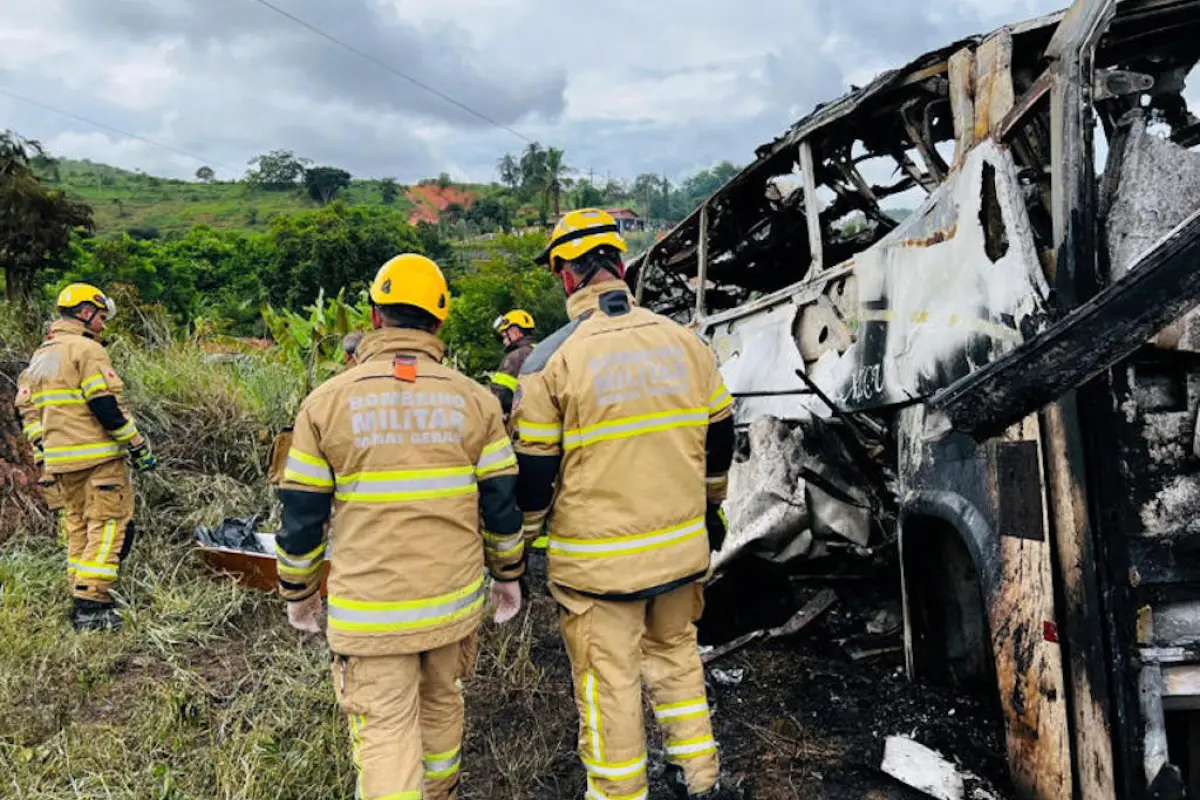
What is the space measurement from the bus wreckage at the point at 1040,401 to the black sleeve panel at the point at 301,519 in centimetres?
155

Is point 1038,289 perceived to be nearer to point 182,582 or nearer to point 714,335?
point 714,335

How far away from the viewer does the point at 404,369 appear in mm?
2176

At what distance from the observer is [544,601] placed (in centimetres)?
449

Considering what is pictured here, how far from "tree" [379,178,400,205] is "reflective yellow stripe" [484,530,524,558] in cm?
7531

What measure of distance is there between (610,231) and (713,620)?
2204 millimetres

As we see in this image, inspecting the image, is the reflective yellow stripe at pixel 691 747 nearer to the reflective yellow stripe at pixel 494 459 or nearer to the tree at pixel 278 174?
the reflective yellow stripe at pixel 494 459

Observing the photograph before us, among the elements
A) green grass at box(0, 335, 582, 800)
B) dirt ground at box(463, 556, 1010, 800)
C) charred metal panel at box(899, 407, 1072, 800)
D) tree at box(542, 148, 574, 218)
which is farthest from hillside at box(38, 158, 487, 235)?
charred metal panel at box(899, 407, 1072, 800)

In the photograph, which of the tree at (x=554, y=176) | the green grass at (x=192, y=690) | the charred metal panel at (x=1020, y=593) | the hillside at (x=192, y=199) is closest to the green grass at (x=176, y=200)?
the hillside at (x=192, y=199)

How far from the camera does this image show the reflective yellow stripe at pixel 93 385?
13.7 ft

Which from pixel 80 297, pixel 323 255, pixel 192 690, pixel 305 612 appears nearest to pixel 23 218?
pixel 80 297

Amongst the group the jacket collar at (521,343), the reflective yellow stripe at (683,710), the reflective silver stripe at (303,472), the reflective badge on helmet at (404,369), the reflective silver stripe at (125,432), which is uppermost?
the jacket collar at (521,343)

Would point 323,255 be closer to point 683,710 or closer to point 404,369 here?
point 404,369

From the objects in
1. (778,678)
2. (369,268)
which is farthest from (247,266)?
(778,678)

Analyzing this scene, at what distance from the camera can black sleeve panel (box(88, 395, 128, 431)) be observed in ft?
13.7
